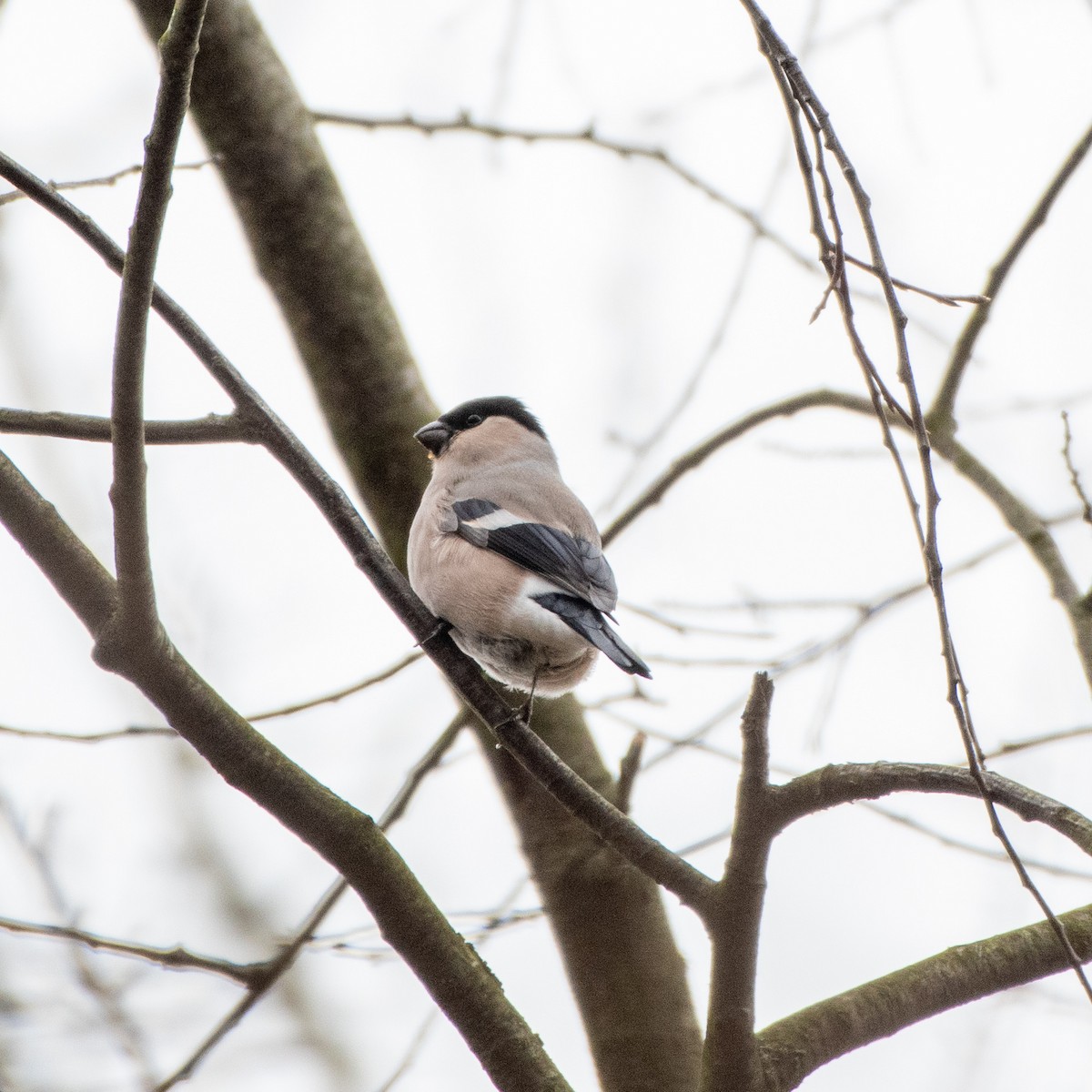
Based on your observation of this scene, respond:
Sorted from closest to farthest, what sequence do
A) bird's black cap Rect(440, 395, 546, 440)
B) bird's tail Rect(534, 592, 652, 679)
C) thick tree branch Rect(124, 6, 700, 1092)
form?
bird's tail Rect(534, 592, 652, 679)
thick tree branch Rect(124, 6, 700, 1092)
bird's black cap Rect(440, 395, 546, 440)

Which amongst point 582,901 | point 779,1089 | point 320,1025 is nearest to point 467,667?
point 582,901

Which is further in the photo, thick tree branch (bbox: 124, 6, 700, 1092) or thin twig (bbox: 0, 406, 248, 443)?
thick tree branch (bbox: 124, 6, 700, 1092)

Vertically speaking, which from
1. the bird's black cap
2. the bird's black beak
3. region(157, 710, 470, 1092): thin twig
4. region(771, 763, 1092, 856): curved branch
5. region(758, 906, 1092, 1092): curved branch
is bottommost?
region(758, 906, 1092, 1092): curved branch

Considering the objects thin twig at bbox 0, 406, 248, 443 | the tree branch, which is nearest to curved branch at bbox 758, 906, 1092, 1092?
the tree branch

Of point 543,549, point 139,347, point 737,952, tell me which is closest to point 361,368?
point 543,549

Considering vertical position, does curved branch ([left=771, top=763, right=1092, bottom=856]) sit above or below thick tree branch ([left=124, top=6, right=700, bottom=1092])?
below

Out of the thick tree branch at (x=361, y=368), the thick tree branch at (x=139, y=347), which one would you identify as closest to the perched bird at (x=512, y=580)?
the thick tree branch at (x=361, y=368)

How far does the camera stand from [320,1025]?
7180 millimetres

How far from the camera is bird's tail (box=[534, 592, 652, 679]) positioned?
310 cm

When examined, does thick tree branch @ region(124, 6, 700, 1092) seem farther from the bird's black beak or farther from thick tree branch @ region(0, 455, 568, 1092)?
thick tree branch @ region(0, 455, 568, 1092)

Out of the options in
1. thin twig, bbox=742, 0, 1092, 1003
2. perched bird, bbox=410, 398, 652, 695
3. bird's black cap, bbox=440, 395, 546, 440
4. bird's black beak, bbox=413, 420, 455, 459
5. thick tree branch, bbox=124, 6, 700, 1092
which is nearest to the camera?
thin twig, bbox=742, 0, 1092, 1003

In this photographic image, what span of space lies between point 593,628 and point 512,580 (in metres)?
0.34

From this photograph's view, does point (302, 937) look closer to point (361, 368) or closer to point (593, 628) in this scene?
point (593, 628)

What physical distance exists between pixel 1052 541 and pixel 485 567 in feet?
5.19
